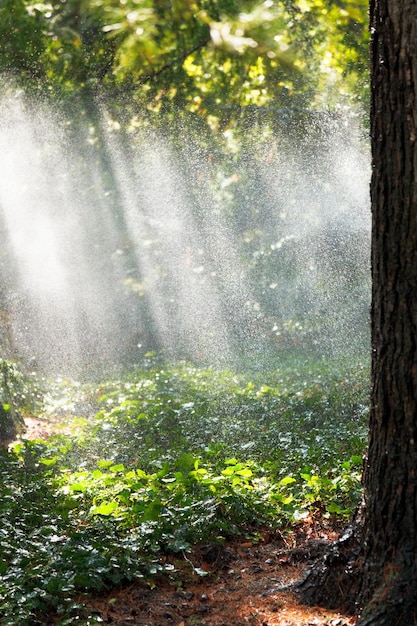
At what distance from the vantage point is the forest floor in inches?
115

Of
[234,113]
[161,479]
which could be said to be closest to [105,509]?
[161,479]

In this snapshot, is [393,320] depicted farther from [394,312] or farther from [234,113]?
[234,113]

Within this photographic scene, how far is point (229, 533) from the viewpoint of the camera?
386 centimetres

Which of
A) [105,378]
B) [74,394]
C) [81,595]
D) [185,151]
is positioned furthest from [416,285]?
[185,151]

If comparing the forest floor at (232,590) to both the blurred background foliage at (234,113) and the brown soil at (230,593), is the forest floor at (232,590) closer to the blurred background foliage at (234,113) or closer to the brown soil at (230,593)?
the brown soil at (230,593)

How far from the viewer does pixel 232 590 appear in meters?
3.31

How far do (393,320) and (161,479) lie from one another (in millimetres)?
2429

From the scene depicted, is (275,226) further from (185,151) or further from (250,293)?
(185,151)

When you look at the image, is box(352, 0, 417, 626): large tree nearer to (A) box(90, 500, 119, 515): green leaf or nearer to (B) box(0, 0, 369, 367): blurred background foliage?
(A) box(90, 500, 119, 515): green leaf

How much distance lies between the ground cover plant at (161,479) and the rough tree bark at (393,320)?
1197mm

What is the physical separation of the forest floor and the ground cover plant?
6 centimetres

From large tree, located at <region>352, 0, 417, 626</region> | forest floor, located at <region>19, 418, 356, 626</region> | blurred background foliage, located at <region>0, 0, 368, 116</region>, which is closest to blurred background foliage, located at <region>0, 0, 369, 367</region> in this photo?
blurred background foliage, located at <region>0, 0, 368, 116</region>

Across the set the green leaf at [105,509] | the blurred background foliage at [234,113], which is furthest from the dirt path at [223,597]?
the blurred background foliage at [234,113]

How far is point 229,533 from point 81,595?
1101 mm
